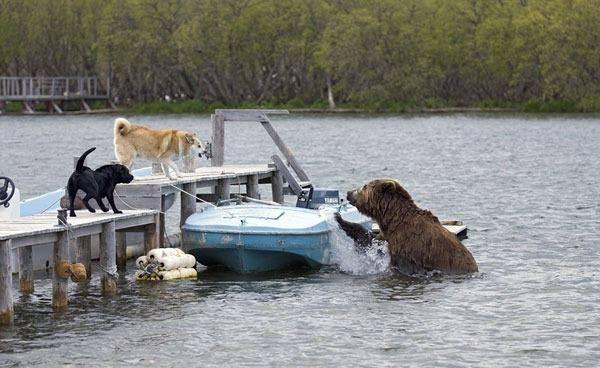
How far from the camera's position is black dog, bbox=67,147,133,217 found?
1906 cm

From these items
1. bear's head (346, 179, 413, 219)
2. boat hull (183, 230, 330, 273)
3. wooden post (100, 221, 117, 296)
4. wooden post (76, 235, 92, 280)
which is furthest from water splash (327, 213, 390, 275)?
wooden post (100, 221, 117, 296)

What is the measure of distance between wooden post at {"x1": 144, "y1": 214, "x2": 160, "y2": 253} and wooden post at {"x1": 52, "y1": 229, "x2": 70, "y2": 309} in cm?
266

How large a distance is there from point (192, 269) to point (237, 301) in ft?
6.65

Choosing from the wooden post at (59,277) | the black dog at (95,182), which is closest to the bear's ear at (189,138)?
the black dog at (95,182)

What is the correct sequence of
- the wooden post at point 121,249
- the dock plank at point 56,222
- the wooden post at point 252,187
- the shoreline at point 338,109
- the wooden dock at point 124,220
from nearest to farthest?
the dock plank at point 56,222
the wooden dock at point 124,220
the wooden post at point 121,249
the wooden post at point 252,187
the shoreline at point 338,109

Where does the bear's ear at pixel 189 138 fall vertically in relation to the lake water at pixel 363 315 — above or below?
above

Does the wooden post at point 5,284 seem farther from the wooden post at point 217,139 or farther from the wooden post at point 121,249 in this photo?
the wooden post at point 217,139

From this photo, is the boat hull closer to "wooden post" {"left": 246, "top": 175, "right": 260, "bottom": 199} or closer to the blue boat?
the blue boat

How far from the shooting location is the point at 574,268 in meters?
22.4

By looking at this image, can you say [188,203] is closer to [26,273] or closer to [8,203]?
[26,273]

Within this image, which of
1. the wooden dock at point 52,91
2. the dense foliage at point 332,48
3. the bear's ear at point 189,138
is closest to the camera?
the bear's ear at point 189,138

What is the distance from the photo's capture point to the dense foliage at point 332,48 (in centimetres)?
10375

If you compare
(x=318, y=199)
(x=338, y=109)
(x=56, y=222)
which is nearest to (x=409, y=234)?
(x=318, y=199)

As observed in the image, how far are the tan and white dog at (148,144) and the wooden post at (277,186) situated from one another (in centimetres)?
384
